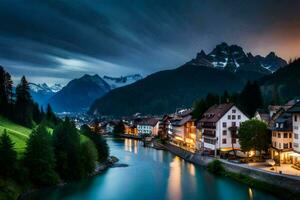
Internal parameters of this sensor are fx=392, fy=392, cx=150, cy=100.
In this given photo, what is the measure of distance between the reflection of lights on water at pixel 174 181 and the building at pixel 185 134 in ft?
56.0

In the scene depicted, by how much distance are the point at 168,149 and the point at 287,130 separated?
6539 centimetres

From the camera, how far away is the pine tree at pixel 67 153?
72.7 metres

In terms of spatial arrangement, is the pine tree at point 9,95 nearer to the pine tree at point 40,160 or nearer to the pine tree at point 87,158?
the pine tree at point 87,158

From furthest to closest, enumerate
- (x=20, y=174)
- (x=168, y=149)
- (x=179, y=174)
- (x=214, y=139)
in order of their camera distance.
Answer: (x=168, y=149) → (x=214, y=139) → (x=179, y=174) → (x=20, y=174)

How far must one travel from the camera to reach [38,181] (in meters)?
65.6

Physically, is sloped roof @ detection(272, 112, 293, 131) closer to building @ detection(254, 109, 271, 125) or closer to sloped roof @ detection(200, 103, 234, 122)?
sloped roof @ detection(200, 103, 234, 122)

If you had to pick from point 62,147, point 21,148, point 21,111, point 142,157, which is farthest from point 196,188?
point 21,111

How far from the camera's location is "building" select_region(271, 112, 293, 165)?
7356 cm

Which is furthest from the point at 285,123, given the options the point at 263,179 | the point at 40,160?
the point at 40,160

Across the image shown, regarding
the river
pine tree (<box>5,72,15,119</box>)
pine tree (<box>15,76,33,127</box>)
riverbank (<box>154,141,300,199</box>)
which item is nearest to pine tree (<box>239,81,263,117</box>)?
riverbank (<box>154,141,300,199</box>)

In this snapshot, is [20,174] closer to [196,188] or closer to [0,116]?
[196,188]

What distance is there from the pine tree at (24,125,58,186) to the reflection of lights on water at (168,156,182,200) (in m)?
20.4

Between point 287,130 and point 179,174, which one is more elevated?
point 287,130

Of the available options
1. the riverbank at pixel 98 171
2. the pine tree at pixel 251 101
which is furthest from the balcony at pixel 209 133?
the pine tree at pixel 251 101
